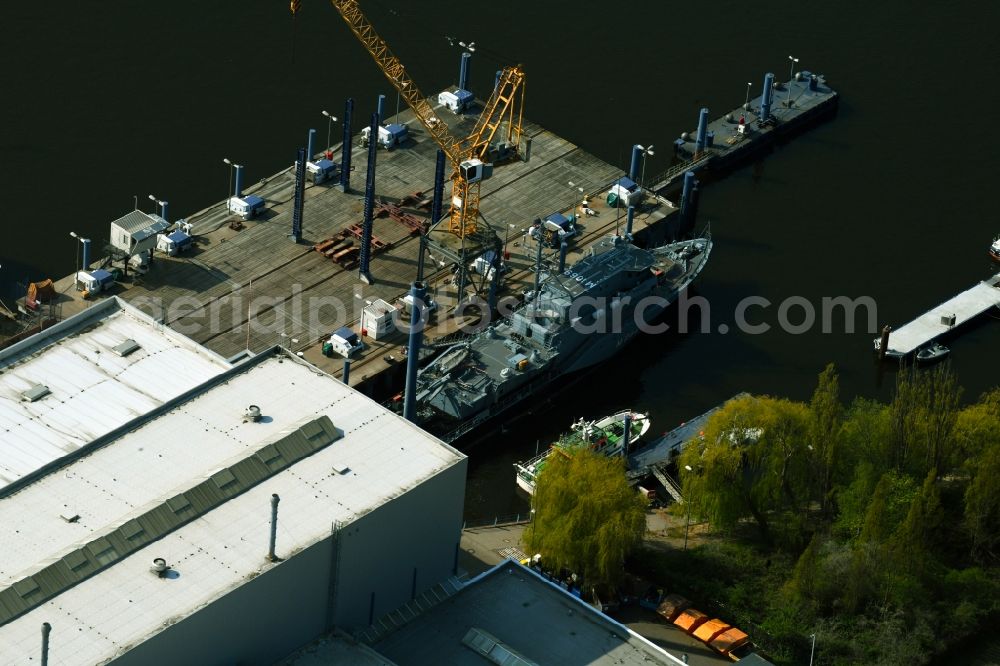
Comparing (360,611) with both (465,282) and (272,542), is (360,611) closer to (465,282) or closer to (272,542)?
(272,542)

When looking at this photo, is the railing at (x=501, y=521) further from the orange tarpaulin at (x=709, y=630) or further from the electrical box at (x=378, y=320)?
the electrical box at (x=378, y=320)

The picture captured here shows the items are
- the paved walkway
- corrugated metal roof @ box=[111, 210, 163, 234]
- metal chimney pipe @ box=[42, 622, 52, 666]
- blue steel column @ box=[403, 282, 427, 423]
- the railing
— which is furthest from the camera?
corrugated metal roof @ box=[111, 210, 163, 234]

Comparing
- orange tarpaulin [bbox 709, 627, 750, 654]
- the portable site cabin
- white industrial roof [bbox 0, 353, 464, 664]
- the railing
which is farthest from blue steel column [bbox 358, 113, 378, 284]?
orange tarpaulin [bbox 709, 627, 750, 654]

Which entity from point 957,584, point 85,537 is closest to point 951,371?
point 957,584

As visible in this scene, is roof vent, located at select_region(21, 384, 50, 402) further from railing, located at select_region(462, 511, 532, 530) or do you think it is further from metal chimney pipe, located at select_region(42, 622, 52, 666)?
metal chimney pipe, located at select_region(42, 622, 52, 666)

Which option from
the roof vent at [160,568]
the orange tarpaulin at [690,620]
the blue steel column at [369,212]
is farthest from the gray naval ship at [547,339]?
the roof vent at [160,568]

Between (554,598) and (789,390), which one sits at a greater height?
(789,390)
